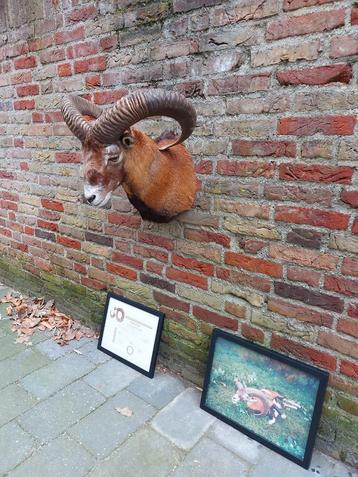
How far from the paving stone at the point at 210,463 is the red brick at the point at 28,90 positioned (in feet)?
8.45

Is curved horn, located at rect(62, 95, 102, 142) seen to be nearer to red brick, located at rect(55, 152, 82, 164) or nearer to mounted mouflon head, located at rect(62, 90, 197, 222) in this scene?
mounted mouflon head, located at rect(62, 90, 197, 222)

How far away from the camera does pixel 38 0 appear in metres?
2.45

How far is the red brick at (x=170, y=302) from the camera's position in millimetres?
2169

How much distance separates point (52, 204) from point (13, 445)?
167 centimetres

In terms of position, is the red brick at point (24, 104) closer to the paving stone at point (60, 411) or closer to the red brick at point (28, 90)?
the red brick at point (28, 90)

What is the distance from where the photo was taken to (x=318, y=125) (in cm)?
149

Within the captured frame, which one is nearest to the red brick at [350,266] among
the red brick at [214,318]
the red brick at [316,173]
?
the red brick at [316,173]

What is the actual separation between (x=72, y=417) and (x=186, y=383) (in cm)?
69

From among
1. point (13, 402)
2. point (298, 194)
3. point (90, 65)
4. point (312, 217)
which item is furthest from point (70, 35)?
point (13, 402)

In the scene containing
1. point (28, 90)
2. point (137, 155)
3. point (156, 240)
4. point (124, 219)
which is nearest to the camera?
point (137, 155)

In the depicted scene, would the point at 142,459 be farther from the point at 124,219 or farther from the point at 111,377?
the point at 124,219

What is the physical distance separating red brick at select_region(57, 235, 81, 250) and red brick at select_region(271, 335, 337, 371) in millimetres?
1606

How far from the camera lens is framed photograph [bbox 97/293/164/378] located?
228 centimetres

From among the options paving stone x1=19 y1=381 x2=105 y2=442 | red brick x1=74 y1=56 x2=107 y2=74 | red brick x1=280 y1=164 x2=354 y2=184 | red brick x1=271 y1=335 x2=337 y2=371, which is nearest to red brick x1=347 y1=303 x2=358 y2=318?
red brick x1=271 y1=335 x2=337 y2=371
